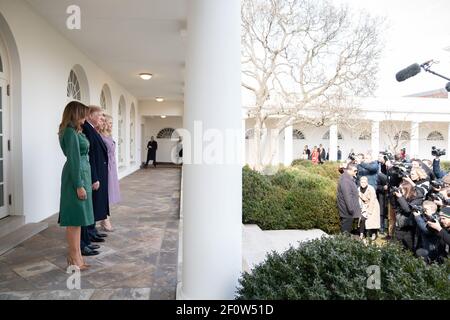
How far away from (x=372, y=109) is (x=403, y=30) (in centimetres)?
1080

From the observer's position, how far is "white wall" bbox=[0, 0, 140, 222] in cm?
517

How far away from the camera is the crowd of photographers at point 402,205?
4.82m

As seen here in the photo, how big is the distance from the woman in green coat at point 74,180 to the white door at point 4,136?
2.16 meters

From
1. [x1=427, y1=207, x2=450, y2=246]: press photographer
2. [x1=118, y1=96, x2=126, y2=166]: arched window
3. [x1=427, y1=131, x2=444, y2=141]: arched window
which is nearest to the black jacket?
[x1=427, y1=207, x2=450, y2=246]: press photographer

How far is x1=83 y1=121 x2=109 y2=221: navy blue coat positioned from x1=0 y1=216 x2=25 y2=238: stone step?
4.64 feet

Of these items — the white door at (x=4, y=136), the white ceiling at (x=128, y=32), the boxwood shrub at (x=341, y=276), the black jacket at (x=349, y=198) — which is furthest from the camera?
the black jacket at (x=349, y=198)

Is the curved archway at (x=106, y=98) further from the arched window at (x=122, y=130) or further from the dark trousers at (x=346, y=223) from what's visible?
the dark trousers at (x=346, y=223)

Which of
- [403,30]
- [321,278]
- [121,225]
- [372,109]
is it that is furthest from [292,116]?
[372,109]

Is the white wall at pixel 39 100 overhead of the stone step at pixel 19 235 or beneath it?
overhead

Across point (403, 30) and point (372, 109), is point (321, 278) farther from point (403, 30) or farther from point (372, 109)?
point (372, 109)

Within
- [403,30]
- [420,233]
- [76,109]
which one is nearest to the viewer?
[76,109]

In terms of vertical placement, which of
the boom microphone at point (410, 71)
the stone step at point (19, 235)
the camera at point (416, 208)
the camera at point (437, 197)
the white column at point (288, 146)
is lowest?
the stone step at point (19, 235)

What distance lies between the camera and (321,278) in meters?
2.21

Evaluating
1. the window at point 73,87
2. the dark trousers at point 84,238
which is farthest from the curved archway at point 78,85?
the dark trousers at point 84,238
